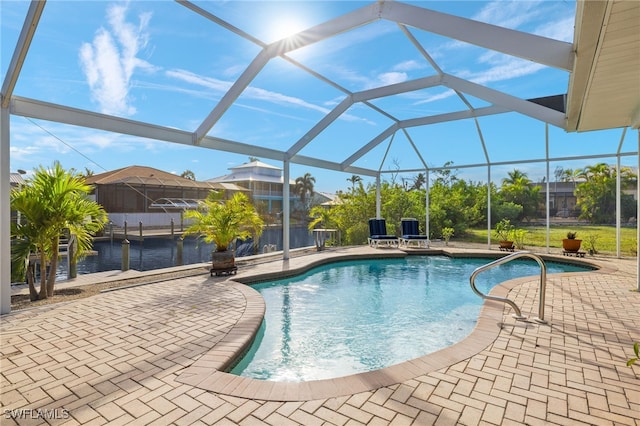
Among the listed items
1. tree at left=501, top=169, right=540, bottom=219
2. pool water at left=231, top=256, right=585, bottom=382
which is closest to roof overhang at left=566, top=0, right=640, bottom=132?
pool water at left=231, top=256, right=585, bottom=382

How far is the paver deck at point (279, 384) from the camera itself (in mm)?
2398

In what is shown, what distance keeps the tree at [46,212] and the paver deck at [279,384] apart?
1.01 m

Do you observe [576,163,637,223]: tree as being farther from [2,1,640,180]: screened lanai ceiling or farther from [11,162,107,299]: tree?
[11,162,107,299]: tree

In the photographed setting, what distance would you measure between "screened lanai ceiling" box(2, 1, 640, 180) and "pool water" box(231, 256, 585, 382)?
149 inches

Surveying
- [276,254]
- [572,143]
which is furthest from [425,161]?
[276,254]

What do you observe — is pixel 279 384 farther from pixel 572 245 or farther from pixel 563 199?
pixel 563 199

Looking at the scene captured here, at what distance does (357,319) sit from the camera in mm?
5391

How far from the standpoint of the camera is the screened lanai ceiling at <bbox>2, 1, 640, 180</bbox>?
174 inches

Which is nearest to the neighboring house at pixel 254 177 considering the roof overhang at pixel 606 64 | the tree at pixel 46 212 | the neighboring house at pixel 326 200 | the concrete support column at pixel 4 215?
the neighboring house at pixel 326 200

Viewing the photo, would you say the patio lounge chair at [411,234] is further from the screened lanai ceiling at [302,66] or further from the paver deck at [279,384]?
the paver deck at [279,384]

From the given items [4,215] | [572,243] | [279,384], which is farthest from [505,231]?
[4,215]

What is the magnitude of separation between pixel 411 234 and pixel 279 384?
10.9 metres

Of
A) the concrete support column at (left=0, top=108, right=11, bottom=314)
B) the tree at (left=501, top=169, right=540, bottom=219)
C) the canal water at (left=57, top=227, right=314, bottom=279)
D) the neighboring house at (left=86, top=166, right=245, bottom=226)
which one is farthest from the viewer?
the neighboring house at (left=86, top=166, right=245, bottom=226)

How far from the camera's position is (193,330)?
4121 mm
